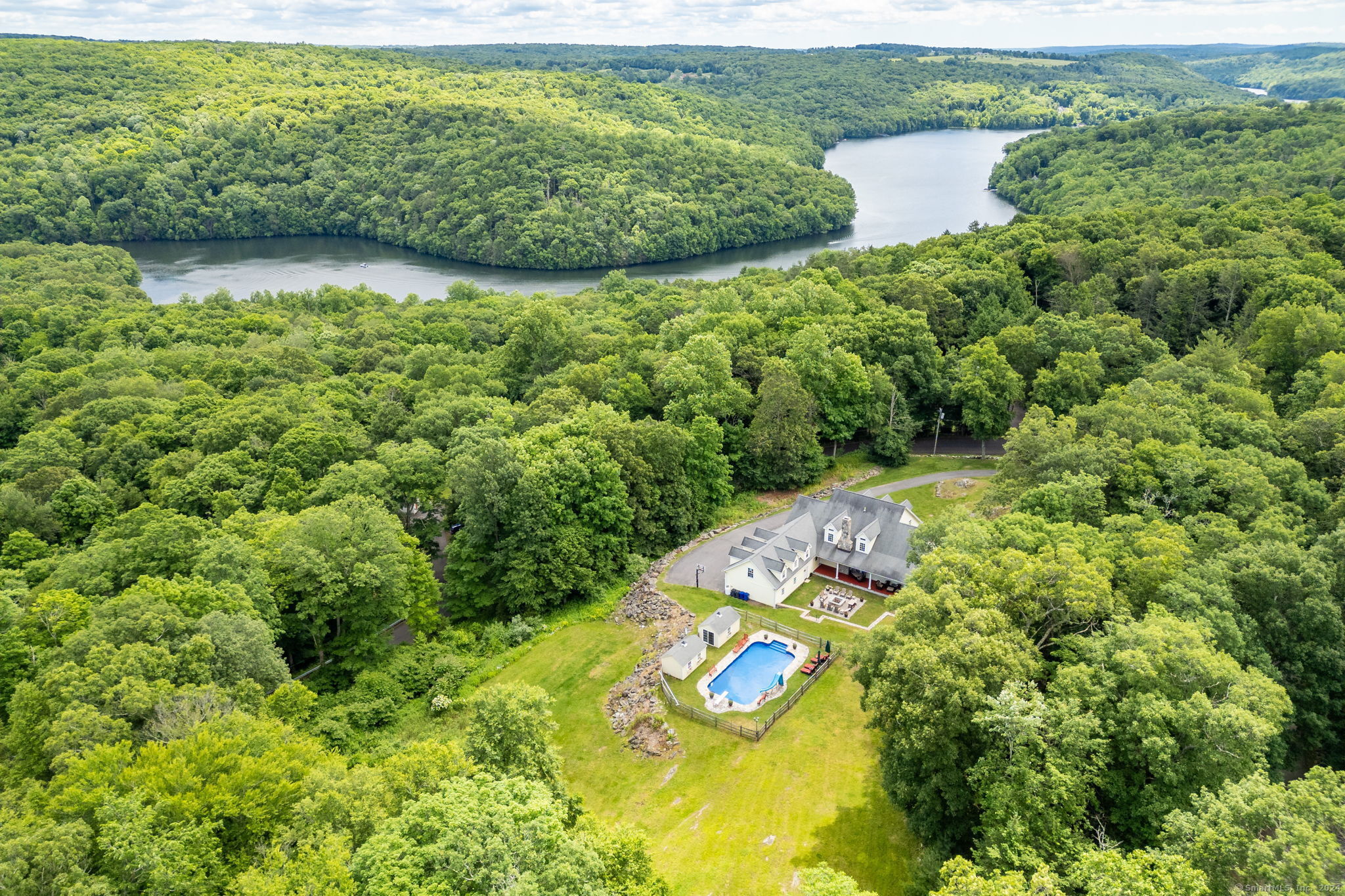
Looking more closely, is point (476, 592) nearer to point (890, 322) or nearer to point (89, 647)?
point (89, 647)

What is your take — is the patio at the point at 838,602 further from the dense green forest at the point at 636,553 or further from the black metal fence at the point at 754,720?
the dense green forest at the point at 636,553

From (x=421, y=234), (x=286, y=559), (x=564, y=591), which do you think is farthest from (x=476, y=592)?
(x=421, y=234)

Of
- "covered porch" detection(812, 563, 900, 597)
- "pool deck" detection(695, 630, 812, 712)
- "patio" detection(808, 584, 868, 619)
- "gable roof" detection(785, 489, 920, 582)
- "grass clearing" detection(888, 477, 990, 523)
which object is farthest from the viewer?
"grass clearing" detection(888, 477, 990, 523)

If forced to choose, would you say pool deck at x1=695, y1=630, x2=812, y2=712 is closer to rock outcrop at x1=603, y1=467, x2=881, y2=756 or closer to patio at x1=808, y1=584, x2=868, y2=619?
rock outcrop at x1=603, y1=467, x2=881, y2=756

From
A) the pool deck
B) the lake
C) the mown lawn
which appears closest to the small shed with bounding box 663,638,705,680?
the pool deck

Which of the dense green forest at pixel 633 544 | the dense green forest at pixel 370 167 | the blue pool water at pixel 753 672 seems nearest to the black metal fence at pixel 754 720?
the blue pool water at pixel 753 672

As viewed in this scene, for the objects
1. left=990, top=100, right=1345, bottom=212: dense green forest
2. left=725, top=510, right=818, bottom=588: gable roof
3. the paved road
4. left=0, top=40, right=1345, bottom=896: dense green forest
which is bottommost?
the paved road

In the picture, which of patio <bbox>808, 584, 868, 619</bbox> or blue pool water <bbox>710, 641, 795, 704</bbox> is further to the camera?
patio <bbox>808, 584, 868, 619</bbox>
